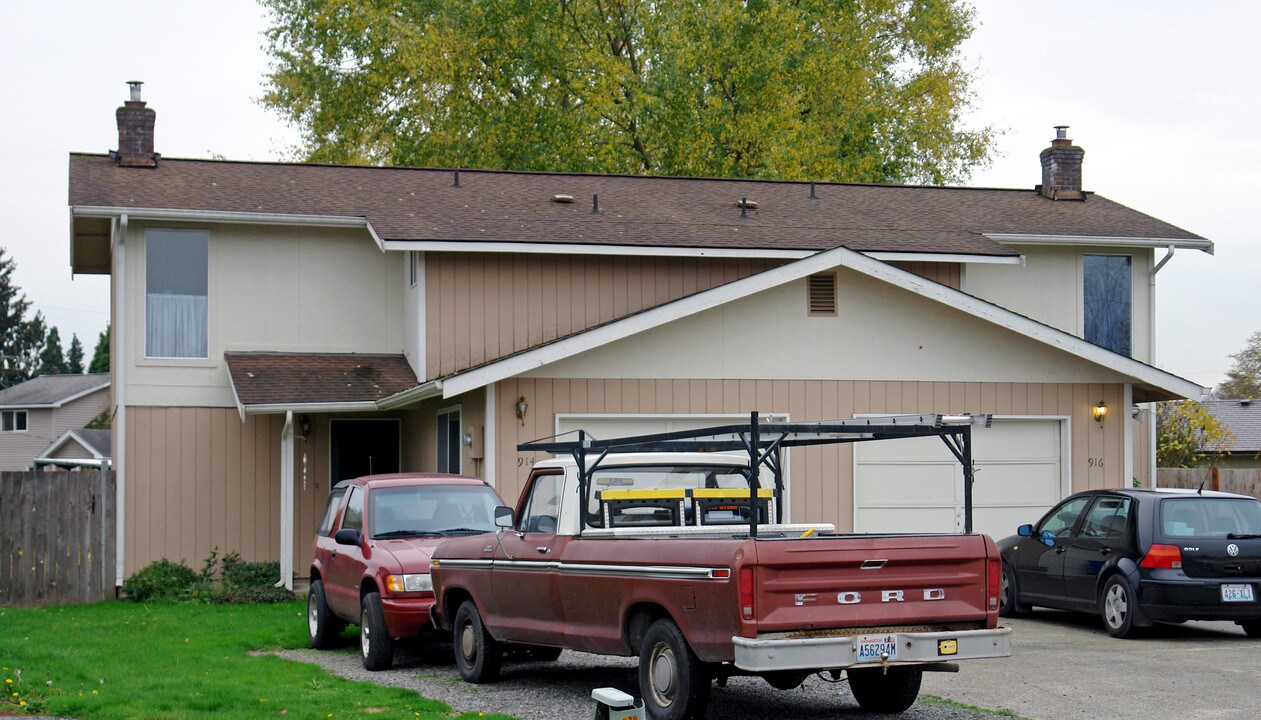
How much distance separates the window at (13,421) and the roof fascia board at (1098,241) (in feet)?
190

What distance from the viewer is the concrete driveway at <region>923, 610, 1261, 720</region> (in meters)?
9.91

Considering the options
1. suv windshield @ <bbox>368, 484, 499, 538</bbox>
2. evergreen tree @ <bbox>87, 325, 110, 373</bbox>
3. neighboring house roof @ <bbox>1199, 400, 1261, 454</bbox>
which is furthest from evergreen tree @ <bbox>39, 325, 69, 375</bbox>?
suv windshield @ <bbox>368, 484, 499, 538</bbox>

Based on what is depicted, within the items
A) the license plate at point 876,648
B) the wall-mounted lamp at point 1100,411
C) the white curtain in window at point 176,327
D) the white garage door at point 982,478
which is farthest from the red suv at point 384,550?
the wall-mounted lamp at point 1100,411

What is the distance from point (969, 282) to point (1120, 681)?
1062cm

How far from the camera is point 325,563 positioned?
1388 cm

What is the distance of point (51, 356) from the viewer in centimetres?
9494

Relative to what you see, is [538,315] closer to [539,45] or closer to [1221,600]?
[1221,600]

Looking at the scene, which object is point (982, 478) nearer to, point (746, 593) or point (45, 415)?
point (746, 593)

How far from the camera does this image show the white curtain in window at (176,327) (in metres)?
19.5

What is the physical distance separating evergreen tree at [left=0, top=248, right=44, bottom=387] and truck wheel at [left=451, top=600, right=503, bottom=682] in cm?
8351

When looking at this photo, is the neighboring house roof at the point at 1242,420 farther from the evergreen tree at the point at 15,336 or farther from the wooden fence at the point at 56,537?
the evergreen tree at the point at 15,336

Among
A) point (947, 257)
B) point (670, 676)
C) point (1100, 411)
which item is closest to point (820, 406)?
point (947, 257)

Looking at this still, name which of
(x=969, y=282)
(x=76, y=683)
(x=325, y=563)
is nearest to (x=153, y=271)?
(x=325, y=563)

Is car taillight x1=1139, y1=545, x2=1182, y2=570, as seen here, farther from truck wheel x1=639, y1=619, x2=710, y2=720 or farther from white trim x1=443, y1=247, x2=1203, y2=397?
truck wheel x1=639, y1=619, x2=710, y2=720
